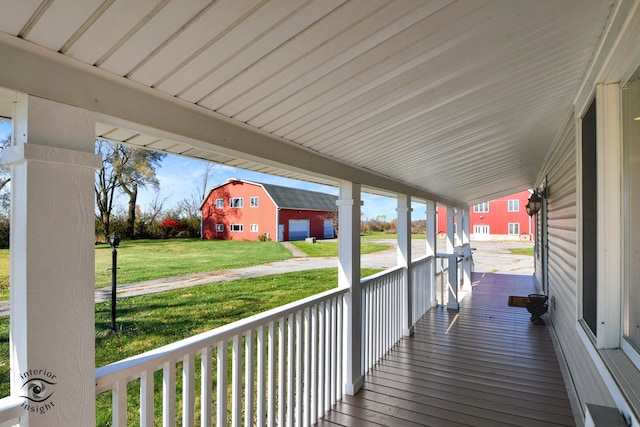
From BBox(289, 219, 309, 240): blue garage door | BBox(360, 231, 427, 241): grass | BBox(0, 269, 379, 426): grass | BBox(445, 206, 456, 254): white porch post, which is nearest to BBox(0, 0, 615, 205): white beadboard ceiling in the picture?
BBox(0, 269, 379, 426): grass

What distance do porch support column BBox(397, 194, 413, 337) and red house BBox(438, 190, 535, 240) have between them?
2097cm

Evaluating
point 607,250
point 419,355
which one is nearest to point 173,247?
point 419,355

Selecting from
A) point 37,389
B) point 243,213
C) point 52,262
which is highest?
point 243,213

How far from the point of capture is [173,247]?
7203mm

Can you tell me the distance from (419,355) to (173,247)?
5.31 metres

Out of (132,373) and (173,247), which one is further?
(173,247)

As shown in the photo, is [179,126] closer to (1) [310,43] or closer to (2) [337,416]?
(1) [310,43]

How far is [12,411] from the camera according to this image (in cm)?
105

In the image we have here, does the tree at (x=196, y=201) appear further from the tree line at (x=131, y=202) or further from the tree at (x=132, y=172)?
the tree at (x=132, y=172)

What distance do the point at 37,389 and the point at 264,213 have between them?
13.0 m

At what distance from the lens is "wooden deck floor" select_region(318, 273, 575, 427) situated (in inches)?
110

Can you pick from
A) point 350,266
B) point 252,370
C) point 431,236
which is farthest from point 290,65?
point 431,236

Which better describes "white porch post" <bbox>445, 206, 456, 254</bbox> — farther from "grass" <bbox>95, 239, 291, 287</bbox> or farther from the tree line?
the tree line

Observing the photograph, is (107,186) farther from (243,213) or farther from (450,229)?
(243,213)
